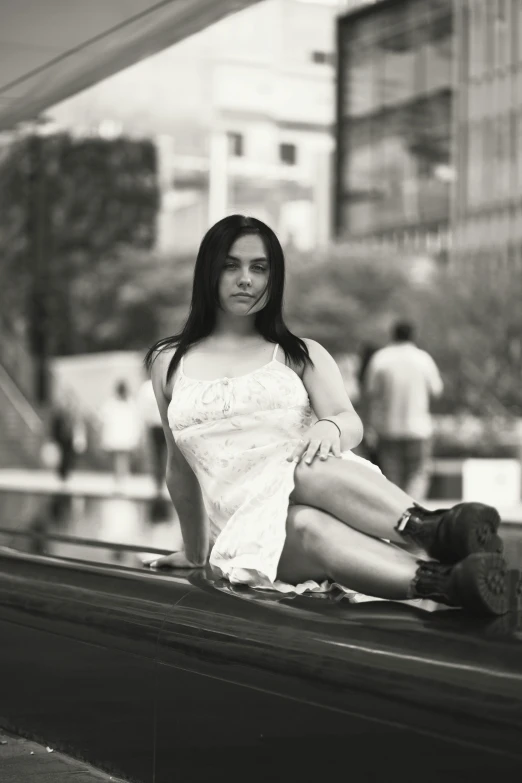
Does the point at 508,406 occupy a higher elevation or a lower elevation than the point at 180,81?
lower

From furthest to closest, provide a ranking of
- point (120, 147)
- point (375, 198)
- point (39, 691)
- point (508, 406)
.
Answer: point (375, 198), point (120, 147), point (508, 406), point (39, 691)

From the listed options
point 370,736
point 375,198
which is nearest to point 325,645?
point 370,736

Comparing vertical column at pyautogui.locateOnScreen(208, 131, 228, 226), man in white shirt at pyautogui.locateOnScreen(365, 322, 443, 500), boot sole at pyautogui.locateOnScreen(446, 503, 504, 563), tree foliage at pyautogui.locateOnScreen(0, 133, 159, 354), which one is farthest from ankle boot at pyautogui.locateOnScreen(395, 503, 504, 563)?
vertical column at pyautogui.locateOnScreen(208, 131, 228, 226)

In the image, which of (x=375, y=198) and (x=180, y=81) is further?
(x=375, y=198)

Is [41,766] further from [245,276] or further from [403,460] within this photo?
[403,460]

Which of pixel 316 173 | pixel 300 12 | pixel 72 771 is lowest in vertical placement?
pixel 72 771

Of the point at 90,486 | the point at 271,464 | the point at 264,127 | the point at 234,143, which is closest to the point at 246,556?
the point at 271,464

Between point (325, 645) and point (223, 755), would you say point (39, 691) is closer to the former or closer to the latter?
point (223, 755)

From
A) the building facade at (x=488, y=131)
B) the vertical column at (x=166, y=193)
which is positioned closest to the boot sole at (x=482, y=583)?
the vertical column at (x=166, y=193)

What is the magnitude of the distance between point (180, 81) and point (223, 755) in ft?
161

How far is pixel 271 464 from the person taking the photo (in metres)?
3.51

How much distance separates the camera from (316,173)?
61.2 m

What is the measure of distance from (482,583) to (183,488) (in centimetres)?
136

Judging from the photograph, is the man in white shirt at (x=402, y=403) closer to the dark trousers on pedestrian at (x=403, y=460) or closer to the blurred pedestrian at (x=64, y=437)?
the dark trousers on pedestrian at (x=403, y=460)
